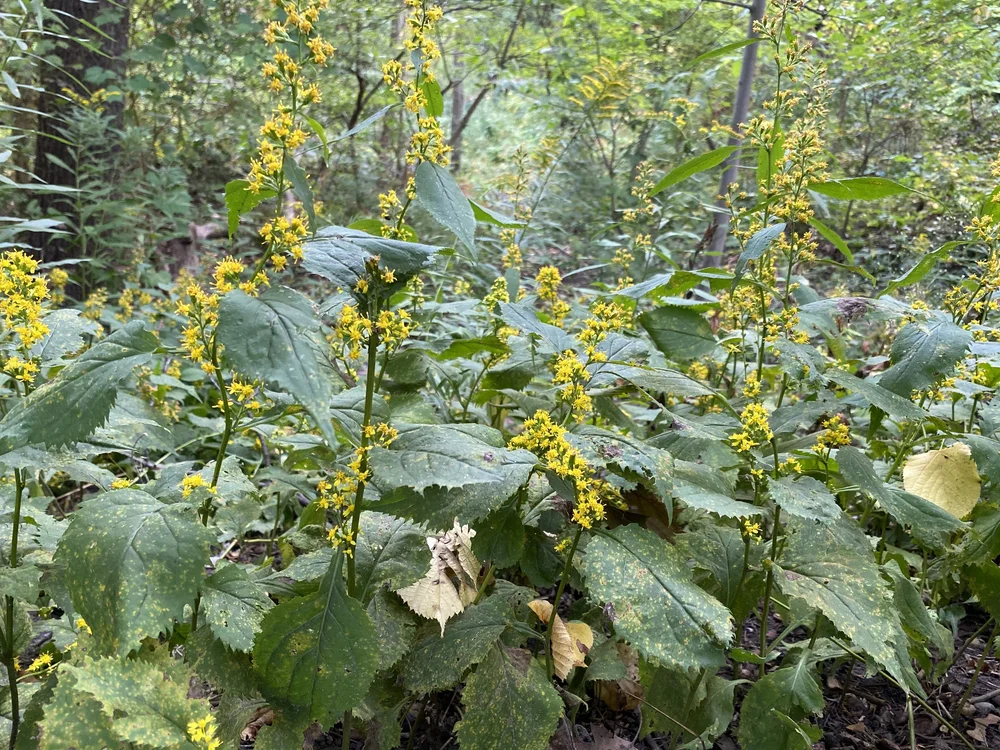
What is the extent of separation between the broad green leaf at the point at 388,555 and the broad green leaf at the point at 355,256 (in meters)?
0.62

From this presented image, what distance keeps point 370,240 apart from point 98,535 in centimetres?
68

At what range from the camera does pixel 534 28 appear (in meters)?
8.22

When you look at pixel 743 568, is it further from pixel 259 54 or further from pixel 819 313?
pixel 259 54

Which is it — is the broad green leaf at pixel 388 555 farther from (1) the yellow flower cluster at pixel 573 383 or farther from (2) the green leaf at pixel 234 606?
(1) the yellow flower cluster at pixel 573 383

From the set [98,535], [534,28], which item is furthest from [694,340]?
[534,28]

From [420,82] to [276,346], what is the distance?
668mm

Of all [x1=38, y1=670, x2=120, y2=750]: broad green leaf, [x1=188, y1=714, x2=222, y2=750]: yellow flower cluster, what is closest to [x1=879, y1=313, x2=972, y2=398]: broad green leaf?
[x1=188, y1=714, x2=222, y2=750]: yellow flower cluster

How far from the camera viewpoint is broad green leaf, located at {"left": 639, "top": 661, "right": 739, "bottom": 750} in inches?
61.7

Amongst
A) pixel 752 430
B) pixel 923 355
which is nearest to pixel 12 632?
pixel 752 430

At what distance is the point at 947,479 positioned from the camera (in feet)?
5.99

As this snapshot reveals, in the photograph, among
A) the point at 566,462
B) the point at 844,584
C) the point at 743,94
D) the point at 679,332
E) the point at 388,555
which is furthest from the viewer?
the point at 743,94

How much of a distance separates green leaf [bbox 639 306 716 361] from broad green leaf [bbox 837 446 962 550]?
0.47 m

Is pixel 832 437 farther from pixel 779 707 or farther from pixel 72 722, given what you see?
pixel 72 722

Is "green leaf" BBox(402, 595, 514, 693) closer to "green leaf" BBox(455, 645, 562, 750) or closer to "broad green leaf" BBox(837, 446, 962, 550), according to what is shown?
"green leaf" BBox(455, 645, 562, 750)
